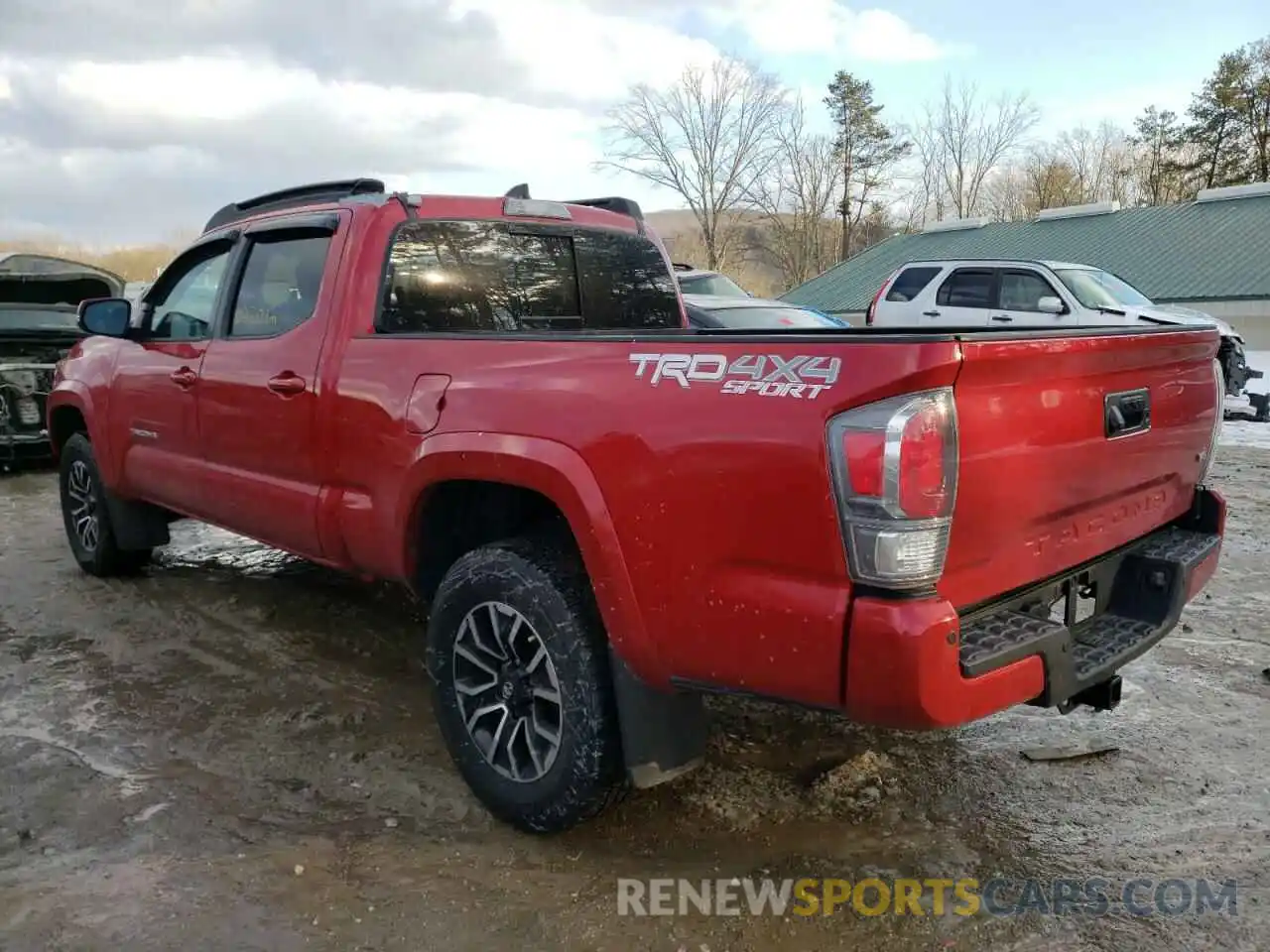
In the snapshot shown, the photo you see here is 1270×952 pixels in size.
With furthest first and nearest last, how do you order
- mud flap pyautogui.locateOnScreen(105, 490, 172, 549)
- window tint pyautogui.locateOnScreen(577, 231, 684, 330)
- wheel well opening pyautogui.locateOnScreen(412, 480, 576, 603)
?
1. mud flap pyautogui.locateOnScreen(105, 490, 172, 549)
2. window tint pyautogui.locateOnScreen(577, 231, 684, 330)
3. wheel well opening pyautogui.locateOnScreen(412, 480, 576, 603)

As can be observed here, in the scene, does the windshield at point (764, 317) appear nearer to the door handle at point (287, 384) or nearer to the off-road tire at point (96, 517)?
the off-road tire at point (96, 517)

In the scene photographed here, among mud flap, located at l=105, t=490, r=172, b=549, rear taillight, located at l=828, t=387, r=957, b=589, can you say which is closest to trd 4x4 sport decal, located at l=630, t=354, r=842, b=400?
rear taillight, located at l=828, t=387, r=957, b=589

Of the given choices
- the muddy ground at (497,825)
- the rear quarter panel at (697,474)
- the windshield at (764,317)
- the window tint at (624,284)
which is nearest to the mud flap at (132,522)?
the muddy ground at (497,825)

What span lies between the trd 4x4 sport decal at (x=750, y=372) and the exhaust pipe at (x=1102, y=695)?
1.28 meters

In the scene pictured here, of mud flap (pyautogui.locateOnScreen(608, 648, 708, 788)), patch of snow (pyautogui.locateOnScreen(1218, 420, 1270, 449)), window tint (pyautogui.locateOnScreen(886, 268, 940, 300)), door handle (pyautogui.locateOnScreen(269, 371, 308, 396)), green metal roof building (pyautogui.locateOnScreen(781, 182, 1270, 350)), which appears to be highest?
green metal roof building (pyautogui.locateOnScreen(781, 182, 1270, 350))

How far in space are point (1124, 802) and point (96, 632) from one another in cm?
454

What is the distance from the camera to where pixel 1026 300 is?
1159 centimetres

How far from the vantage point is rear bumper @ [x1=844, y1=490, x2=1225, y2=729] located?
6.57ft

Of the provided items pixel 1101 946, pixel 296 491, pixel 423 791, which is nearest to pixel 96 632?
pixel 296 491

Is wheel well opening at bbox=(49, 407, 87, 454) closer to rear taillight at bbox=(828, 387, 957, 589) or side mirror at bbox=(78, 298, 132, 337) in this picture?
side mirror at bbox=(78, 298, 132, 337)

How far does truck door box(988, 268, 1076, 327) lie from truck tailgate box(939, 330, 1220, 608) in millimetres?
8634

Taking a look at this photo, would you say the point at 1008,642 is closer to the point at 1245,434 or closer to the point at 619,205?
the point at 619,205

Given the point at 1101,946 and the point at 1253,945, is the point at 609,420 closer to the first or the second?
the point at 1101,946

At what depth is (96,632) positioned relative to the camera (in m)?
4.68
